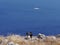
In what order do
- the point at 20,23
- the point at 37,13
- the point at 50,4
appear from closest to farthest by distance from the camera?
1. the point at 20,23
2. the point at 37,13
3. the point at 50,4

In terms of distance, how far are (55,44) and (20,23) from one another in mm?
28106

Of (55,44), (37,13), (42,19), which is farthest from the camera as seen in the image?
(37,13)

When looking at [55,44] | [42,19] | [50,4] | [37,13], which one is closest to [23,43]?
[55,44]

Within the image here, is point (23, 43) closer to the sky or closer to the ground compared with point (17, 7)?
closer to the ground

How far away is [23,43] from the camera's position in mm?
9383

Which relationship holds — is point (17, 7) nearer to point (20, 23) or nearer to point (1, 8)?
point (1, 8)

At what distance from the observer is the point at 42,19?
1657 inches

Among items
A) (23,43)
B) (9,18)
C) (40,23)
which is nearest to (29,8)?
(9,18)

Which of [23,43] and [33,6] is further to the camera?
[33,6]

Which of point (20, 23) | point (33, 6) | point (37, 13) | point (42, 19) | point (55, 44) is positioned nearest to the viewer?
point (55, 44)

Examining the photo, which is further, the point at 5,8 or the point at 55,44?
the point at 5,8

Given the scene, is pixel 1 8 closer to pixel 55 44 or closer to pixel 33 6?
pixel 33 6

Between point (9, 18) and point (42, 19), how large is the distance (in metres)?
4.40

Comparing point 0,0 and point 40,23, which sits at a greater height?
point 0,0
